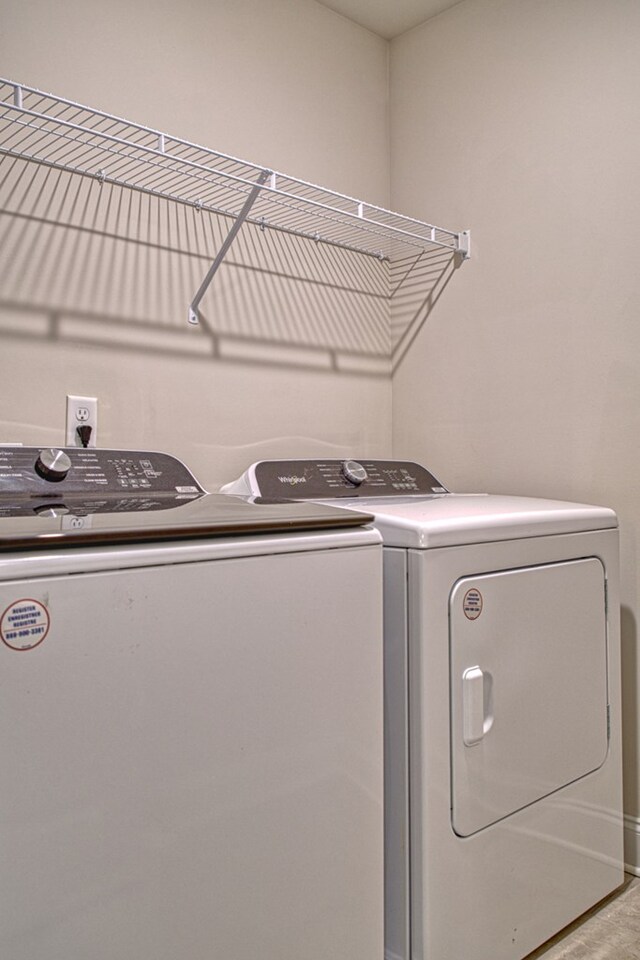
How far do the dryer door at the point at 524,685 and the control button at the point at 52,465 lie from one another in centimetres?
80

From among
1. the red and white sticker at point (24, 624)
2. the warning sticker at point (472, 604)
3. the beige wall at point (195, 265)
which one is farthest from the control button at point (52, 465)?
the warning sticker at point (472, 604)

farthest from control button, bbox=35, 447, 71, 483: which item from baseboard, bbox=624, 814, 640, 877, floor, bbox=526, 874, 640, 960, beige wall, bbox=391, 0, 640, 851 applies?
baseboard, bbox=624, 814, 640, 877

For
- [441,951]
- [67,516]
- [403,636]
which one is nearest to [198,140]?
[67,516]

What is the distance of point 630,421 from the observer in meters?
1.88

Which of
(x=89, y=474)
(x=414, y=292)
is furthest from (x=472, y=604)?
(x=414, y=292)

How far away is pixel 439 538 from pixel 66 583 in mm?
695

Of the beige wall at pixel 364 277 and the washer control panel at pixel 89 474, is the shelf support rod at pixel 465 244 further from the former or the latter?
the washer control panel at pixel 89 474

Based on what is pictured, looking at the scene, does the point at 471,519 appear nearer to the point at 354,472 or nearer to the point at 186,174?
the point at 354,472

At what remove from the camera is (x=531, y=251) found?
83.4 inches

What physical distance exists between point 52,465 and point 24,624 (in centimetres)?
61

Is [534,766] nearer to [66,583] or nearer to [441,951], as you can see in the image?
[441,951]

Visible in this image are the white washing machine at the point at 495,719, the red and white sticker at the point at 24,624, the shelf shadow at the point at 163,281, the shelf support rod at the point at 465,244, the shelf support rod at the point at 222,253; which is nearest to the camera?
the red and white sticker at the point at 24,624

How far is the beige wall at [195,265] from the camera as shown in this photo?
1.71 m

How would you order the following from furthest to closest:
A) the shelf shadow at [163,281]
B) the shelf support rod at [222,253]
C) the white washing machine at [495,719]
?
the shelf support rod at [222,253], the shelf shadow at [163,281], the white washing machine at [495,719]
